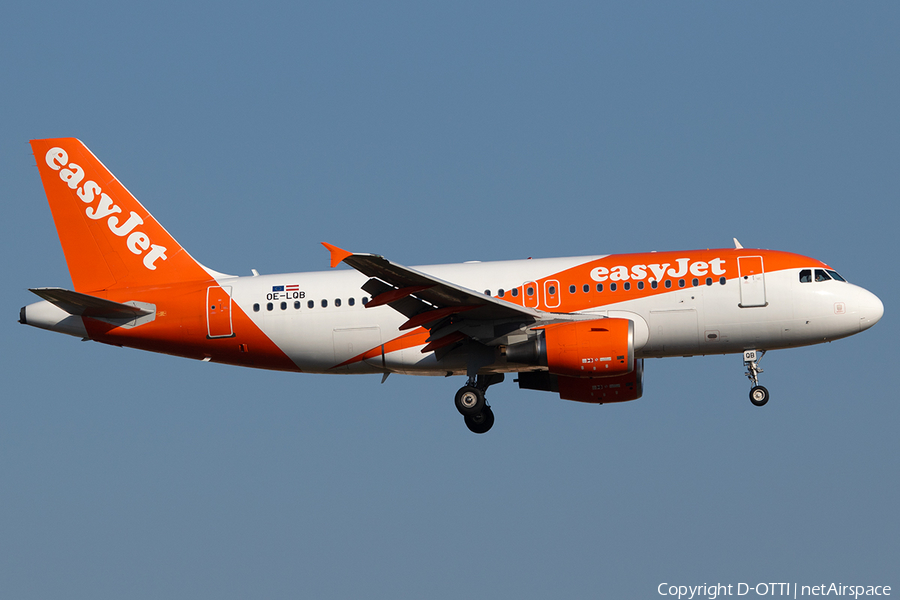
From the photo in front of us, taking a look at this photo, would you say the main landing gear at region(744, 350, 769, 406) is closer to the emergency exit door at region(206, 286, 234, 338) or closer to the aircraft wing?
the aircraft wing

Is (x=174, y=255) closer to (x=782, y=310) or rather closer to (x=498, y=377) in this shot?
(x=498, y=377)

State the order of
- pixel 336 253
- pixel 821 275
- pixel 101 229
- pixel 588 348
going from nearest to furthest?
pixel 336 253
pixel 588 348
pixel 821 275
pixel 101 229

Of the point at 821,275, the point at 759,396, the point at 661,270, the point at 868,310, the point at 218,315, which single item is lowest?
the point at 759,396

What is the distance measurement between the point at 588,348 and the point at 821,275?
7.60 metres

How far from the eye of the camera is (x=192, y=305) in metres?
33.5

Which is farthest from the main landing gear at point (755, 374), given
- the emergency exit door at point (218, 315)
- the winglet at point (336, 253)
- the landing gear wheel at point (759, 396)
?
the emergency exit door at point (218, 315)

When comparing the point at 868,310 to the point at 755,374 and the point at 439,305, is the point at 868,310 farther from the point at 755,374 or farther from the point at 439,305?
the point at 439,305

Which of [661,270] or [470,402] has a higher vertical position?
[661,270]

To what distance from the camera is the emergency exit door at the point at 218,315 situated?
1308 inches

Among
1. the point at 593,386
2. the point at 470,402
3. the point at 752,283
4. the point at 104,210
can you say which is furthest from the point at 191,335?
the point at 752,283

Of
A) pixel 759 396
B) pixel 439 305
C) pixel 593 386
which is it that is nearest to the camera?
pixel 439 305

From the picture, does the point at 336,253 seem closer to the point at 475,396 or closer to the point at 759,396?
the point at 475,396

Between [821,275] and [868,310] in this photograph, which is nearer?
[868,310]

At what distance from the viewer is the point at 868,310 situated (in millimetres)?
31812
